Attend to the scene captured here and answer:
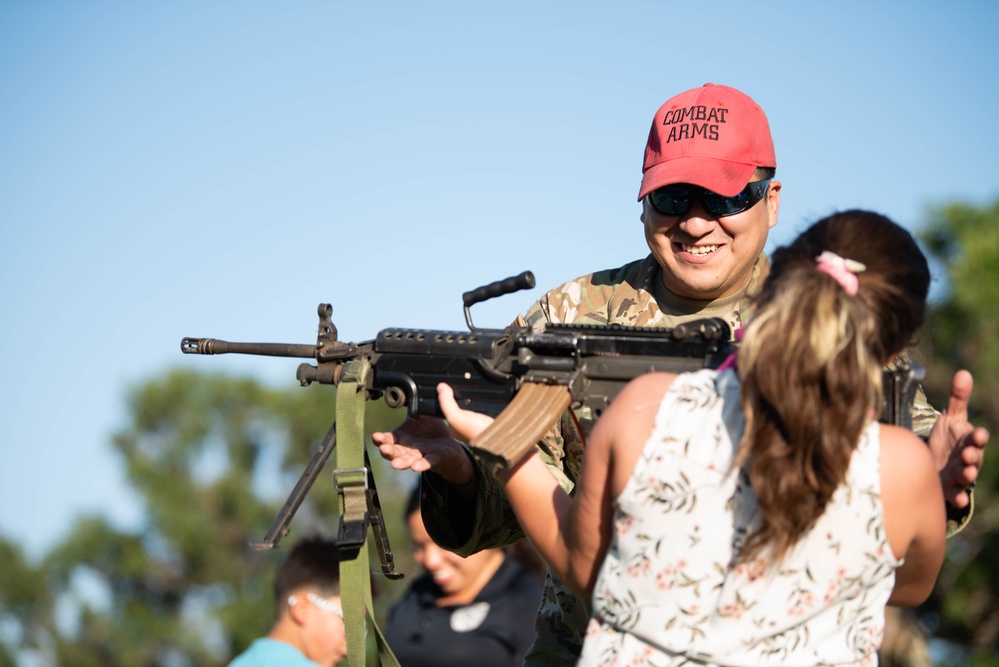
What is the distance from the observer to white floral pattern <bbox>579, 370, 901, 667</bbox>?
2.82 m

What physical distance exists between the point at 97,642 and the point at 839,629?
23.9m

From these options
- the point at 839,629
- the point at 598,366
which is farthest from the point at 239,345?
the point at 839,629

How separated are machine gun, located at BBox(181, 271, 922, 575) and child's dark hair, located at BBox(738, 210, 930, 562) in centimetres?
78

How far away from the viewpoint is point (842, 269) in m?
2.86

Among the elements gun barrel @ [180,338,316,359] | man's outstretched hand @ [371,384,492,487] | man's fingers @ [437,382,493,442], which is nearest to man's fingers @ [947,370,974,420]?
man's fingers @ [437,382,493,442]

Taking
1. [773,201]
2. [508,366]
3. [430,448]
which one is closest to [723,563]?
[508,366]

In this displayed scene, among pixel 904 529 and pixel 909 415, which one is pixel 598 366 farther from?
pixel 904 529

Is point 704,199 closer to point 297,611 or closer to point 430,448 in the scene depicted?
point 430,448

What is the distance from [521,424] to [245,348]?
1465mm

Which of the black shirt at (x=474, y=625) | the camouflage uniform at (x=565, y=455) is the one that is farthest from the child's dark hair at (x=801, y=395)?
the black shirt at (x=474, y=625)

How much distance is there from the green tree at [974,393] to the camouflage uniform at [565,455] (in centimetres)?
1020

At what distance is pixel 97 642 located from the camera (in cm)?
2431

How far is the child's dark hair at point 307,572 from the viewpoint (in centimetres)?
616

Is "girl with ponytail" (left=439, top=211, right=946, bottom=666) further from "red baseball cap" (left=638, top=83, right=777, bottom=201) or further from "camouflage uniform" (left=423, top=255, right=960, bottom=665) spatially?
"red baseball cap" (left=638, top=83, right=777, bottom=201)
